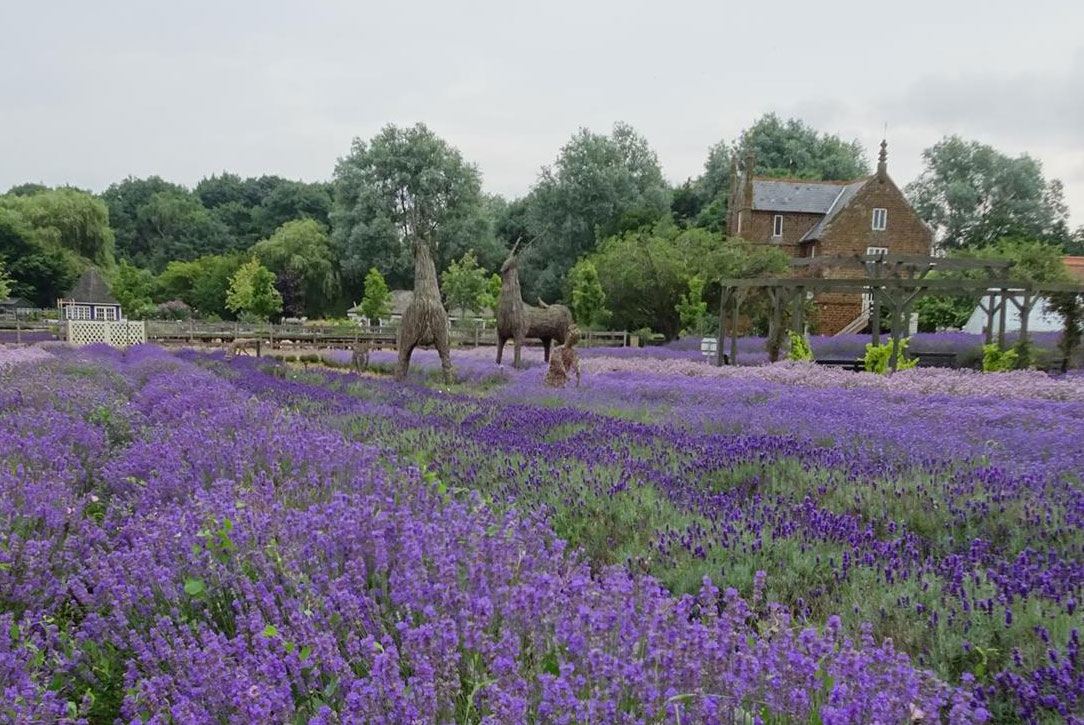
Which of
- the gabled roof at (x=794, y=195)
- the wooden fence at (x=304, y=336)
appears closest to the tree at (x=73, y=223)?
the wooden fence at (x=304, y=336)

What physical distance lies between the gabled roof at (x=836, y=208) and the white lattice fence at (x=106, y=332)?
2961 cm

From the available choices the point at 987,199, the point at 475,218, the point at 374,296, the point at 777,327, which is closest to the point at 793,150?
the point at 987,199

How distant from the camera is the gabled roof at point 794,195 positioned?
38.3 m

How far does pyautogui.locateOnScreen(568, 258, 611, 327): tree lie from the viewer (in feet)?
104

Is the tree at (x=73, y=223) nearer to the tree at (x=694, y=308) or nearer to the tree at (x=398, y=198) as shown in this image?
the tree at (x=398, y=198)

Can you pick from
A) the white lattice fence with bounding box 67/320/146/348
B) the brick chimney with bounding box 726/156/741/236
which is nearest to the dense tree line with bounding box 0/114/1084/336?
the brick chimney with bounding box 726/156/741/236

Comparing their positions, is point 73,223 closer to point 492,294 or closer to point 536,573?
point 492,294

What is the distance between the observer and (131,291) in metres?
51.6

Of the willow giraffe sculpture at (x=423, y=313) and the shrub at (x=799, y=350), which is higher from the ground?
the willow giraffe sculpture at (x=423, y=313)

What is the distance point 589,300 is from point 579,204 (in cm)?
1555

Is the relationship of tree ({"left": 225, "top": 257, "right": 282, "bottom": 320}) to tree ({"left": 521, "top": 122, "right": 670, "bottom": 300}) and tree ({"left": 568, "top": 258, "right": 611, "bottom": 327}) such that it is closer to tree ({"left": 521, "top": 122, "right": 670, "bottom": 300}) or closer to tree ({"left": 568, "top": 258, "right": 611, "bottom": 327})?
tree ({"left": 521, "top": 122, "right": 670, "bottom": 300})

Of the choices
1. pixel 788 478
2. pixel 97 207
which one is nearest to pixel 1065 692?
pixel 788 478

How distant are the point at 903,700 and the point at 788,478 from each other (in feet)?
9.97

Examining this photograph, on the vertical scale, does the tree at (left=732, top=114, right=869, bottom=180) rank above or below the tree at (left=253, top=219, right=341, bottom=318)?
above
